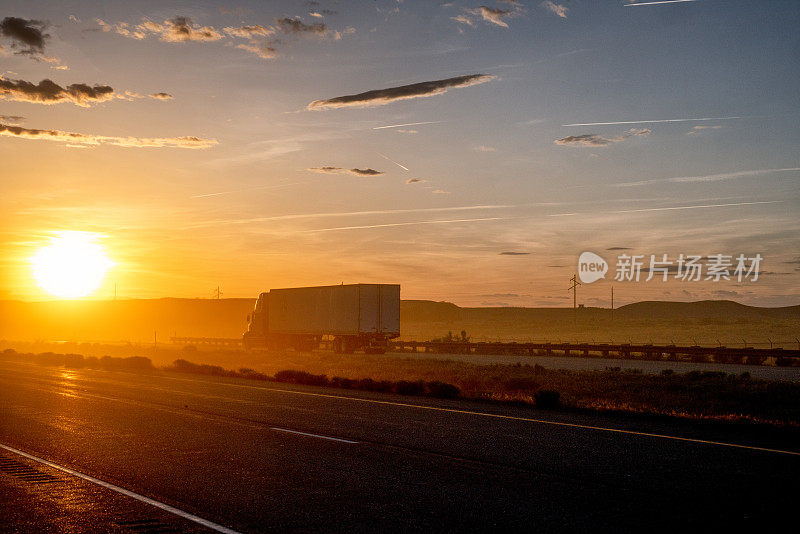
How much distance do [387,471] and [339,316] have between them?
34747 millimetres

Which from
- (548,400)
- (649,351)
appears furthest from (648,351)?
(548,400)

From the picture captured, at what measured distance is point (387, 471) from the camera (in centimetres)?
906

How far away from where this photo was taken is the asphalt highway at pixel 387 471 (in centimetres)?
681

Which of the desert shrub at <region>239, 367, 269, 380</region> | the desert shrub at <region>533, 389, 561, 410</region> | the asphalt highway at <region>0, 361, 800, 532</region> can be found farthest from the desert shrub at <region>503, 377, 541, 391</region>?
the desert shrub at <region>239, 367, 269, 380</region>

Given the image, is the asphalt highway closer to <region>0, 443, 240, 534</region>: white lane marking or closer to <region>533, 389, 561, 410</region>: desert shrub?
<region>0, 443, 240, 534</region>: white lane marking

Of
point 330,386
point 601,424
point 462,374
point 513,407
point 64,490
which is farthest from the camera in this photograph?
point 462,374

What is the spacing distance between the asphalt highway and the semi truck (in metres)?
26.6

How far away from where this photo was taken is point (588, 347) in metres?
41.6

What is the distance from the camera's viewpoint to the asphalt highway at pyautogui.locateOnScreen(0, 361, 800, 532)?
6.81 metres

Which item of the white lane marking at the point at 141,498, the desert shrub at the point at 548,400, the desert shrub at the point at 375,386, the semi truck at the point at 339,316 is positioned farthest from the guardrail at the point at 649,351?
the white lane marking at the point at 141,498

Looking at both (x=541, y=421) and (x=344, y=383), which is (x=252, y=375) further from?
(x=541, y=421)

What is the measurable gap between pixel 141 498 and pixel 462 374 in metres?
21.4

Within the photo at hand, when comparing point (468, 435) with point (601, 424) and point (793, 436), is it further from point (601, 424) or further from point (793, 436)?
point (793, 436)

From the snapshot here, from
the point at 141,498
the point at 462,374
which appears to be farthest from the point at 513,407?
the point at 462,374
